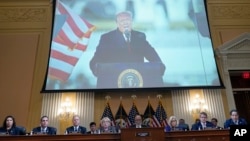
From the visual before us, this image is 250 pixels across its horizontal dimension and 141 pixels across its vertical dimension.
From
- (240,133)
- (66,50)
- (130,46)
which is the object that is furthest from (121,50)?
(240,133)

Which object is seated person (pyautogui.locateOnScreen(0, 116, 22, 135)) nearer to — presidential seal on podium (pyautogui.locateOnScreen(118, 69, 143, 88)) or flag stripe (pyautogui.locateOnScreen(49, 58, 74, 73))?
flag stripe (pyautogui.locateOnScreen(49, 58, 74, 73))

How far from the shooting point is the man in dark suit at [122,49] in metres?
9.68

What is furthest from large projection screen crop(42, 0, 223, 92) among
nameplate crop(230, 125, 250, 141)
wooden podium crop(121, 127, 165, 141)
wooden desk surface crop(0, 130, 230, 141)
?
nameplate crop(230, 125, 250, 141)

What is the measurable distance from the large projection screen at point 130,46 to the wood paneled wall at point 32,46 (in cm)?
53

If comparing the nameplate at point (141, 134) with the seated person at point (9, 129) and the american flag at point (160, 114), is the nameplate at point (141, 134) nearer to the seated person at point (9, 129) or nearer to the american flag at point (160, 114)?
the seated person at point (9, 129)

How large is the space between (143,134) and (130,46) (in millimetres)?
5116

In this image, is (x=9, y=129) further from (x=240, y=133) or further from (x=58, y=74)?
(x=240, y=133)

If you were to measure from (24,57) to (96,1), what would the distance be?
3119 mm

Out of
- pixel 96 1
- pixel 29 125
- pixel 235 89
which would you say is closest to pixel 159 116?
pixel 235 89

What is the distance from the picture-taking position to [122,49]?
9.95 metres

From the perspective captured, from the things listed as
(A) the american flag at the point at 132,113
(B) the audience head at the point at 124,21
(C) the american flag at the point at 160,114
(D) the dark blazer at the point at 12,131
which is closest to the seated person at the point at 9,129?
(D) the dark blazer at the point at 12,131

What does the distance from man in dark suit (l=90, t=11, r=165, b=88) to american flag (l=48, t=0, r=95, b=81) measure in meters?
0.58

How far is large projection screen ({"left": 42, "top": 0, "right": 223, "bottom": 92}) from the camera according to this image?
939 centimetres

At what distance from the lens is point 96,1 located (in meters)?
10.8
